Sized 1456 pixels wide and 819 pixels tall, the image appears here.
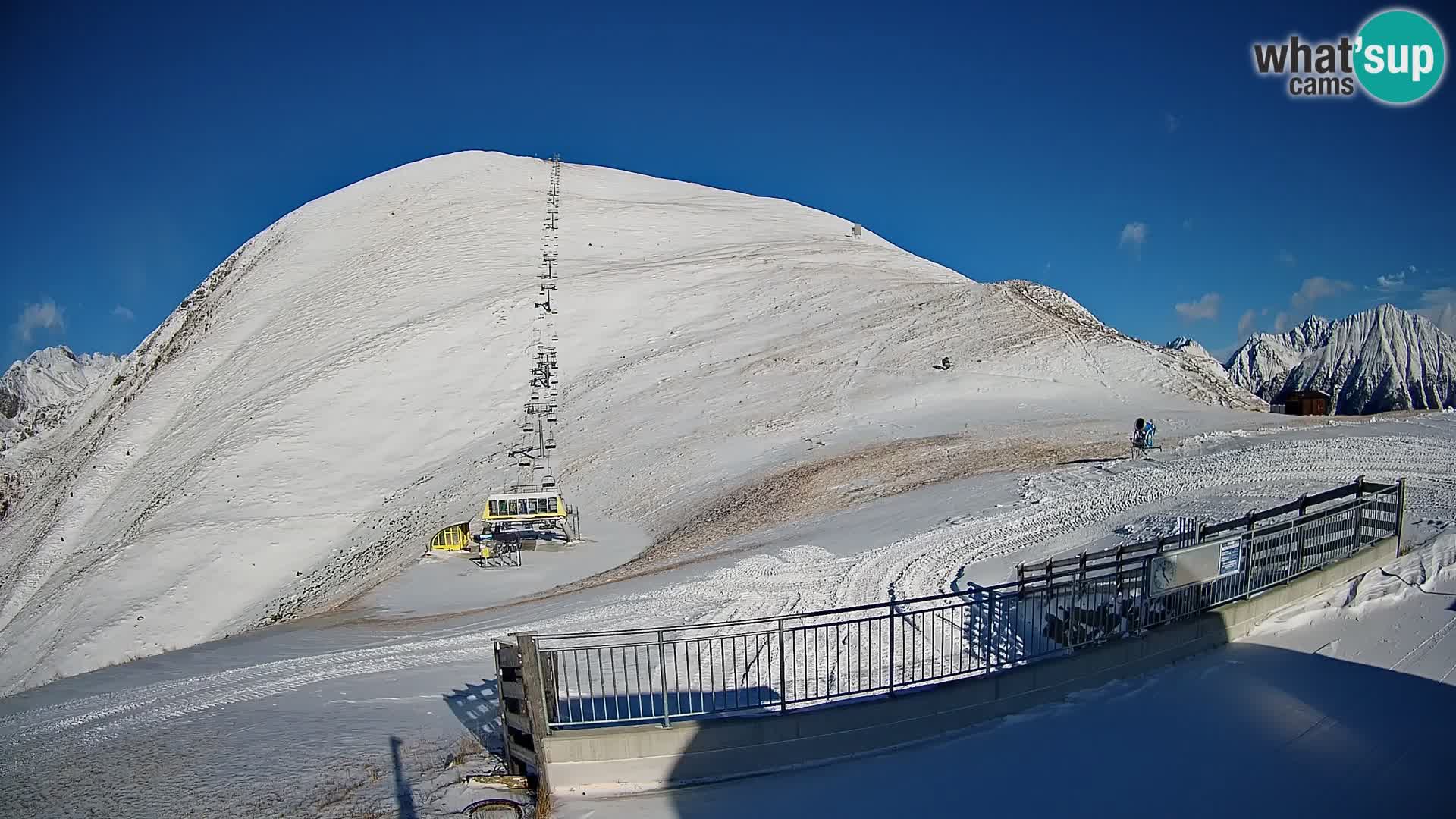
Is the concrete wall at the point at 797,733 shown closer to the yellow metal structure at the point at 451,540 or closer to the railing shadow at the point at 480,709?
the railing shadow at the point at 480,709

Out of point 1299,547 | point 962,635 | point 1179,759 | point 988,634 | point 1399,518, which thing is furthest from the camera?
point 1399,518

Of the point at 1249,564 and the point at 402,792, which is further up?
the point at 1249,564

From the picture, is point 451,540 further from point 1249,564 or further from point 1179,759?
point 1179,759

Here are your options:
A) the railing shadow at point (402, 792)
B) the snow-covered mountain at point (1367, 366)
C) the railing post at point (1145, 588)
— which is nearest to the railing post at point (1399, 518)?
the railing post at point (1145, 588)

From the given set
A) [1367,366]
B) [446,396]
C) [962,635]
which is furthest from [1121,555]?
[1367,366]

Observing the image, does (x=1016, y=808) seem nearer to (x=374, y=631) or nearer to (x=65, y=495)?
(x=374, y=631)

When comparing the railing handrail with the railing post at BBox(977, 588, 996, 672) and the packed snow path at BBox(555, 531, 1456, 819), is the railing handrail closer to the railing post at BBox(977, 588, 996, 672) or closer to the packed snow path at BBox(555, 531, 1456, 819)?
the railing post at BBox(977, 588, 996, 672)

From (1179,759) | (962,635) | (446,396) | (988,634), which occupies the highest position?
(446,396)
